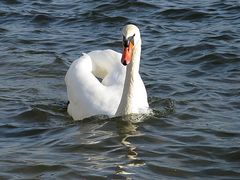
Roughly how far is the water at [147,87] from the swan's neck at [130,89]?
114mm

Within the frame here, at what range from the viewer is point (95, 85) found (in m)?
8.92

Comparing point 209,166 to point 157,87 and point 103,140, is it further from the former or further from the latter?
point 157,87

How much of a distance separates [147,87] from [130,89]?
1.79 meters

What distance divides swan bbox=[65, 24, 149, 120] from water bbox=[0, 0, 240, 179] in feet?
0.51

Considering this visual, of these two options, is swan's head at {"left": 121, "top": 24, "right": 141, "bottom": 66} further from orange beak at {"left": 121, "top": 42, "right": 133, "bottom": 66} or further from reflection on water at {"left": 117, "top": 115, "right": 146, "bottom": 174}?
reflection on water at {"left": 117, "top": 115, "right": 146, "bottom": 174}

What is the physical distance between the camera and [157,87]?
34.1 feet

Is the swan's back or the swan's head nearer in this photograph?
the swan's head

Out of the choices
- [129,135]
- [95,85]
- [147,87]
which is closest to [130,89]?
[95,85]

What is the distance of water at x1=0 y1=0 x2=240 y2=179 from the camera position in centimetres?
717

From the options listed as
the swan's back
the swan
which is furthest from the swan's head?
the swan's back

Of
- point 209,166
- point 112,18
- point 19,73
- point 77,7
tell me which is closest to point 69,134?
point 209,166

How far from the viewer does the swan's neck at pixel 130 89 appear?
8.64 meters

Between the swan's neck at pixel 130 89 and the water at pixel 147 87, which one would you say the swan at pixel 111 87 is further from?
the water at pixel 147 87

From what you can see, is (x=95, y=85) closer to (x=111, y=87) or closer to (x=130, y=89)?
(x=111, y=87)
